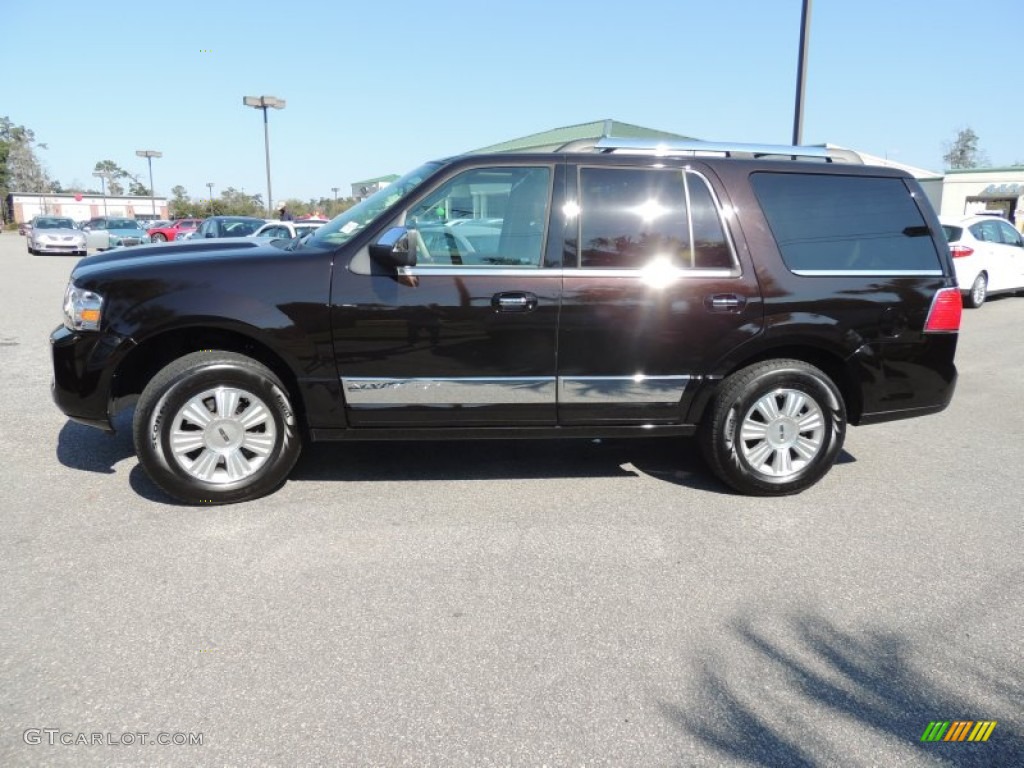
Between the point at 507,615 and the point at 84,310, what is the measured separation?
278 centimetres

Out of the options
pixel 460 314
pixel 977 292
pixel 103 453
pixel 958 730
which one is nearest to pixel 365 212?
pixel 460 314

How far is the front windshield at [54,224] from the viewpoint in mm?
28922

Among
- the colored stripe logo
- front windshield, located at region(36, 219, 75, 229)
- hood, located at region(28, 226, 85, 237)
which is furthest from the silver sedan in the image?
the colored stripe logo

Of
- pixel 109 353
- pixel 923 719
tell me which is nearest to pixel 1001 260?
pixel 923 719

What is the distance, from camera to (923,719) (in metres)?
2.48

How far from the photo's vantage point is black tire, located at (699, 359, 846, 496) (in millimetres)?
4348

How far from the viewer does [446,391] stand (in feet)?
13.5

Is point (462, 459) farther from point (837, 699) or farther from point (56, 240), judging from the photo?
point (56, 240)

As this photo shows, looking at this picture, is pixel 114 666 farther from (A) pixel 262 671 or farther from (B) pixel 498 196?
(B) pixel 498 196

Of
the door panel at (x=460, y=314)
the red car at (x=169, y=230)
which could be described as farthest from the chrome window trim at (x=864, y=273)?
the red car at (x=169, y=230)

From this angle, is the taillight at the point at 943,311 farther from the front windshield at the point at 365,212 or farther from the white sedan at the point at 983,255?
the white sedan at the point at 983,255

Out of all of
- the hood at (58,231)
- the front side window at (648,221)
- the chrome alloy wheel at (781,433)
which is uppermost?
the front side window at (648,221)

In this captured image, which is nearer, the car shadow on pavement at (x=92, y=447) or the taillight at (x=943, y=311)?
the taillight at (x=943, y=311)

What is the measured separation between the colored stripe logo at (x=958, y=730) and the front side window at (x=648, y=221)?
254 centimetres
